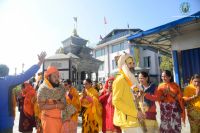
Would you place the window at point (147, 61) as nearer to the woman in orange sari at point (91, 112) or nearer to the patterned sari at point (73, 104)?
the woman in orange sari at point (91, 112)

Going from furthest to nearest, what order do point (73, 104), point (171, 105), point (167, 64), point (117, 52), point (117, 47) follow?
point (117, 47) < point (117, 52) < point (167, 64) < point (73, 104) < point (171, 105)

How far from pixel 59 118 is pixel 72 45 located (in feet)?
96.7

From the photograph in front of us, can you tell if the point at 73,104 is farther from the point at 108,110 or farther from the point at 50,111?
the point at 50,111

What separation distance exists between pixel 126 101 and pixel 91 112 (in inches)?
114

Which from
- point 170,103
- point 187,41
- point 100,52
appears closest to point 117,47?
point 100,52

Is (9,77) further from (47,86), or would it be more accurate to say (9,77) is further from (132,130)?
(132,130)

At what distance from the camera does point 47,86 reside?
14.7 feet

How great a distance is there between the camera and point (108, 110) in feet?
20.0

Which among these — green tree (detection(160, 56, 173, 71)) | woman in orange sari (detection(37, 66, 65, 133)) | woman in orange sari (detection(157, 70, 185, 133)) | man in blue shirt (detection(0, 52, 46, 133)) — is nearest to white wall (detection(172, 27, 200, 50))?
woman in orange sari (detection(157, 70, 185, 133))

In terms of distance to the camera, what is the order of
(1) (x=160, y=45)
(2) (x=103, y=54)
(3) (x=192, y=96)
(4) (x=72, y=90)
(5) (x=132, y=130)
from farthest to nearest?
(2) (x=103, y=54) < (1) (x=160, y=45) < (4) (x=72, y=90) < (3) (x=192, y=96) < (5) (x=132, y=130)

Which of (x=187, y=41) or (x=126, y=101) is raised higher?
(x=187, y=41)

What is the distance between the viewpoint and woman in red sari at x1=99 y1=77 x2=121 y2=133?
19.6 ft

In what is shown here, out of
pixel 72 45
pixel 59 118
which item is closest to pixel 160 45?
pixel 59 118

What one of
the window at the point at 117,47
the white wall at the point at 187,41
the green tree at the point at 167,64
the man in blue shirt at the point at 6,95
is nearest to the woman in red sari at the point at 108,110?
the man in blue shirt at the point at 6,95
